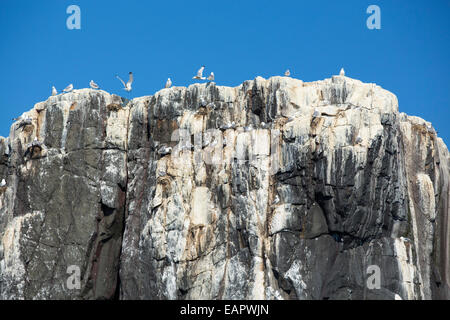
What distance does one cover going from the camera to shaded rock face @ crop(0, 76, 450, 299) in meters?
62.5

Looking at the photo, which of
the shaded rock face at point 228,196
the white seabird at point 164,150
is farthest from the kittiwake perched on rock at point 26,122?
the white seabird at point 164,150

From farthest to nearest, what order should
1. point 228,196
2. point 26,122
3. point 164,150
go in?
point 26,122, point 164,150, point 228,196

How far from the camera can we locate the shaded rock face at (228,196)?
205 ft

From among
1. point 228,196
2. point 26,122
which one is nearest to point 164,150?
point 228,196

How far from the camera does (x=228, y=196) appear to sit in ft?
213

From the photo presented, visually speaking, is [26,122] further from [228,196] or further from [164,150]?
[228,196]

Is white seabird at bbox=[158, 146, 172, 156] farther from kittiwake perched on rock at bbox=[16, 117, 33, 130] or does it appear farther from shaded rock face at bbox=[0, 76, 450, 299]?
kittiwake perched on rock at bbox=[16, 117, 33, 130]

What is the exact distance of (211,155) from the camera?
218 feet

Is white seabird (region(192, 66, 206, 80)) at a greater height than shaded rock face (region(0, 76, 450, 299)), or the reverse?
white seabird (region(192, 66, 206, 80))

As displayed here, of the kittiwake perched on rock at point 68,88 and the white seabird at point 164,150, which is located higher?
the kittiwake perched on rock at point 68,88

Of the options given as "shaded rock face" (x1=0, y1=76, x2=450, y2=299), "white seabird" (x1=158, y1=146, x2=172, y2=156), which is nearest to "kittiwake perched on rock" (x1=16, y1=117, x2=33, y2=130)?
"shaded rock face" (x1=0, y1=76, x2=450, y2=299)

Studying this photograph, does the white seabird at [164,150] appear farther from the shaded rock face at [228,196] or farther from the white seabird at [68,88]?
the white seabird at [68,88]
